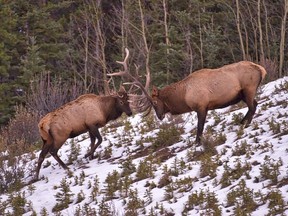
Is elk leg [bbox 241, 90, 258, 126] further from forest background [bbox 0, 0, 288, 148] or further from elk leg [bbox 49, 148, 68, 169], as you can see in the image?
forest background [bbox 0, 0, 288, 148]

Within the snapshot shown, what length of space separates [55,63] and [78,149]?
69.1 feet

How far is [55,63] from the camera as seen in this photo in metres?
33.6

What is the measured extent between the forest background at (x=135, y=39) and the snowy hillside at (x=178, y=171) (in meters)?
13.8

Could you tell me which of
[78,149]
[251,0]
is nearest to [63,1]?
[251,0]

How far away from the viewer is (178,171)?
9977 millimetres

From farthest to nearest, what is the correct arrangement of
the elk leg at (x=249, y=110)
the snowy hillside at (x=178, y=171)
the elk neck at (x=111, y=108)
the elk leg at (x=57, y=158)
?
the elk neck at (x=111, y=108)
the elk leg at (x=57, y=158)
the elk leg at (x=249, y=110)
the snowy hillside at (x=178, y=171)

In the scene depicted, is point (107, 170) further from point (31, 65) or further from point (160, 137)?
point (31, 65)

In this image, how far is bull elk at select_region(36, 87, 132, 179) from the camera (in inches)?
490

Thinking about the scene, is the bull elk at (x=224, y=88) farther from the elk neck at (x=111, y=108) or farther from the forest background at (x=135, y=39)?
the forest background at (x=135, y=39)

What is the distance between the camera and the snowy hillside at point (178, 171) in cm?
855

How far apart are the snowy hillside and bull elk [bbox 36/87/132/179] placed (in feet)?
1.20

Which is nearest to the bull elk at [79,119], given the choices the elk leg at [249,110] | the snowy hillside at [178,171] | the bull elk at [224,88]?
the snowy hillside at [178,171]

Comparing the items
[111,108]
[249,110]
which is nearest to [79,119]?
[111,108]

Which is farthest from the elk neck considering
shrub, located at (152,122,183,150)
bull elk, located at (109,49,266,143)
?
bull elk, located at (109,49,266,143)
